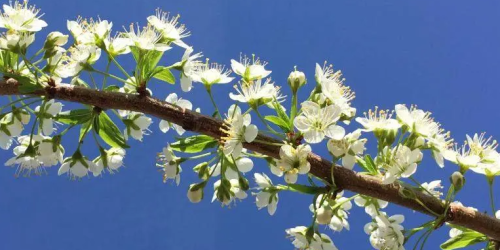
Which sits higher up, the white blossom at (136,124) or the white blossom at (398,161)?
the white blossom at (136,124)

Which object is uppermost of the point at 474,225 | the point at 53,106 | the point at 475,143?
the point at 53,106

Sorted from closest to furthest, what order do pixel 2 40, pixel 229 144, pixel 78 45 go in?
pixel 229 144, pixel 2 40, pixel 78 45

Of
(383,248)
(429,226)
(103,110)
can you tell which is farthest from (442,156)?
(103,110)

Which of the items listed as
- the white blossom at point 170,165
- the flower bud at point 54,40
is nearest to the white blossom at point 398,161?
the white blossom at point 170,165

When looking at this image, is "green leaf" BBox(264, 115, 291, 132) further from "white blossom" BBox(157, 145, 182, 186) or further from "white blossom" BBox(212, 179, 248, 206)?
"white blossom" BBox(157, 145, 182, 186)

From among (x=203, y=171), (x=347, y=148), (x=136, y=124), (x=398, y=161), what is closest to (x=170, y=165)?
(x=203, y=171)

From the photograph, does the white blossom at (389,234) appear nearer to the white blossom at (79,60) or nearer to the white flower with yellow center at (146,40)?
the white flower with yellow center at (146,40)

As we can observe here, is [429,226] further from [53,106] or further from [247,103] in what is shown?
[53,106]
